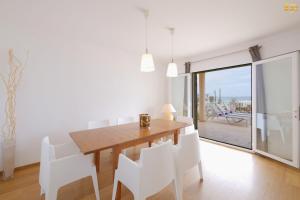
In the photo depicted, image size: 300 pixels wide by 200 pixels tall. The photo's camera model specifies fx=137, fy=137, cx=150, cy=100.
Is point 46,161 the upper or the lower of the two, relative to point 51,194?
upper

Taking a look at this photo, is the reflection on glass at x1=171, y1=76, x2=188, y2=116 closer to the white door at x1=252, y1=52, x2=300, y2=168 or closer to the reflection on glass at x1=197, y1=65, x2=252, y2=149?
the reflection on glass at x1=197, y1=65, x2=252, y2=149

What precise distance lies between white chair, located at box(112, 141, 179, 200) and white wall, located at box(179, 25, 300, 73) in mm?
2965

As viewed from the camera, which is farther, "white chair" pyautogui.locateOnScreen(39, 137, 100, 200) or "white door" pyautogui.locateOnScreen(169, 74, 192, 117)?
"white door" pyautogui.locateOnScreen(169, 74, 192, 117)

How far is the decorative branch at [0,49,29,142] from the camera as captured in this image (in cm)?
226

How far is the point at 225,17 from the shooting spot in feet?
6.88

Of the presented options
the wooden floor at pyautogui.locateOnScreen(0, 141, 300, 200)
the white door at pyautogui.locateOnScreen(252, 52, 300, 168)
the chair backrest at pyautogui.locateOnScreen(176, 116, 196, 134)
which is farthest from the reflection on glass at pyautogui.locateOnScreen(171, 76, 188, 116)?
the wooden floor at pyautogui.locateOnScreen(0, 141, 300, 200)

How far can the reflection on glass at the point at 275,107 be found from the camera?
2.57 metres

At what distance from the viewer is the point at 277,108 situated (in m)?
2.73

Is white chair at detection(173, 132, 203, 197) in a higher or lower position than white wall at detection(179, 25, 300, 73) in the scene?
lower

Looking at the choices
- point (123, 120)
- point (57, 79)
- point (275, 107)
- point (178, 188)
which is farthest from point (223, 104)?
point (57, 79)

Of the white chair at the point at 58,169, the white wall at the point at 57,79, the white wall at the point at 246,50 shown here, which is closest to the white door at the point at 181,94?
the white wall at the point at 246,50

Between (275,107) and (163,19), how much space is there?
2773 mm

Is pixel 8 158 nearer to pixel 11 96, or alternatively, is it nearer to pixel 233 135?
pixel 11 96

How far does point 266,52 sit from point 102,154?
13.4 feet
